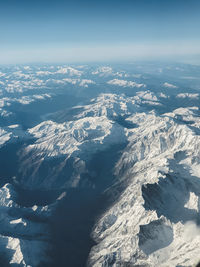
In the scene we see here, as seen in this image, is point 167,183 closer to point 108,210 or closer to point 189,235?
point 189,235

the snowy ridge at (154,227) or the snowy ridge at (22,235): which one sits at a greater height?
the snowy ridge at (154,227)

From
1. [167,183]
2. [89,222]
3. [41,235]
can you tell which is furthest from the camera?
[89,222]

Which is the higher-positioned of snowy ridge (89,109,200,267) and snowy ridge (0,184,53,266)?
snowy ridge (89,109,200,267)

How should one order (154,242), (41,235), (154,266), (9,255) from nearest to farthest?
(154,266) → (154,242) → (9,255) → (41,235)

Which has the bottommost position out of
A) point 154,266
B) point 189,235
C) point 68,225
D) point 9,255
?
point 68,225

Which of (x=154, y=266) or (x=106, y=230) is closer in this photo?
(x=154, y=266)

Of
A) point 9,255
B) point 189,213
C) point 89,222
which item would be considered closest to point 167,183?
point 189,213

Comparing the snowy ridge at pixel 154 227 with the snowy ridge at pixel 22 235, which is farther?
the snowy ridge at pixel 22 235

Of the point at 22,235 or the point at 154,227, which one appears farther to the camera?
the point at 22,235

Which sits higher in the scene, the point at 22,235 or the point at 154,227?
the point at 154,227

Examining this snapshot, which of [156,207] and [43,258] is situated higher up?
[156,207]

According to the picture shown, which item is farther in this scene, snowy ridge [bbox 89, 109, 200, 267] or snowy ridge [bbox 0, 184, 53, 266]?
snowy ridge [bbox 0, 184, 53, 266]
